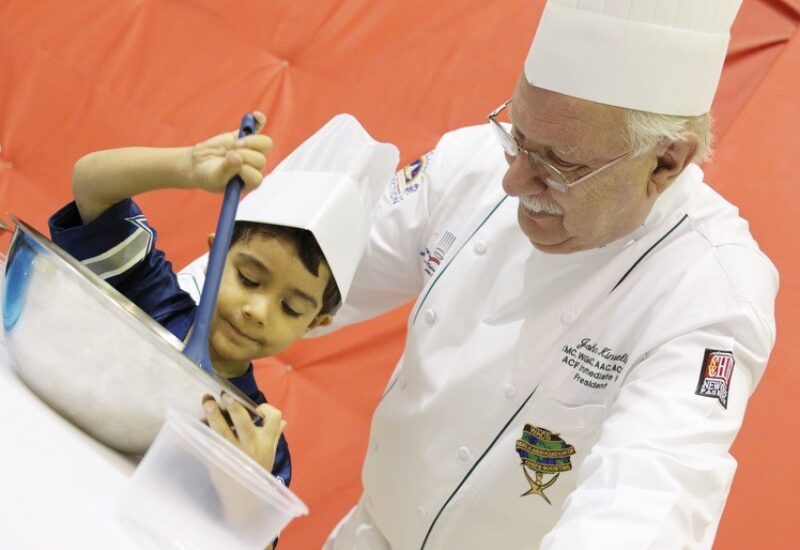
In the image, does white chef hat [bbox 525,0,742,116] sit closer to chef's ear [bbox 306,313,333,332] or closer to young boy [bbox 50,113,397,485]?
young boy [bbox 50,113,397,485]

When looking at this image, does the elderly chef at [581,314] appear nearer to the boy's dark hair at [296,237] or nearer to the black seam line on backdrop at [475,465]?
the black seam line on backdrop at [475,465]

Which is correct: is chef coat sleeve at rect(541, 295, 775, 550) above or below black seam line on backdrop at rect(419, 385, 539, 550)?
above

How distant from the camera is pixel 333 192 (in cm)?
110

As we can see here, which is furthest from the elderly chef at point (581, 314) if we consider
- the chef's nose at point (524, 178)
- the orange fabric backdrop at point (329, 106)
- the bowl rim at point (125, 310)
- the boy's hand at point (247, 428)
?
the orange fabric backdrop at point (329, 106)

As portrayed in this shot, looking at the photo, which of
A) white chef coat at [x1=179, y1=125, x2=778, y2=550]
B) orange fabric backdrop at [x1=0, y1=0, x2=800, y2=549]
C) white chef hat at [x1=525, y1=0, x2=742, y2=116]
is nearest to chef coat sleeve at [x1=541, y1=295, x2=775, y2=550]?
white chef coat at [x1=179, y1=125, x2=778, y2=550]

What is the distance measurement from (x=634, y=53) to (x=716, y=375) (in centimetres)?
34

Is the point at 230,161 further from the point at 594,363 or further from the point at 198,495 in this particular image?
the point at 594,363

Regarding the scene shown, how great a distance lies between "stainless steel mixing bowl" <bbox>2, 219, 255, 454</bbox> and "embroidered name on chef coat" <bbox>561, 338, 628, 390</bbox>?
48cm

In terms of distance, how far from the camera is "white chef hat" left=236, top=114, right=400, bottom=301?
1.10m

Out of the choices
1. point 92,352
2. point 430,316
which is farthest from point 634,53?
point 92,352

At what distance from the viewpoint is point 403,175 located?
4.47ft

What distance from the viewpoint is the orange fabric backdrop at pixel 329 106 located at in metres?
1.79

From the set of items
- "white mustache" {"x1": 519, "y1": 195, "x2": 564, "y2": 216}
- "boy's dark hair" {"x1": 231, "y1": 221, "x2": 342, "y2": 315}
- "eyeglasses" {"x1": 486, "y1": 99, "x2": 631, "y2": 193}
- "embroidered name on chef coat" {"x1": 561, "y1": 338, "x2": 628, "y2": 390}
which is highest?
"eyeglasses" {"x1": 486, "y1": 99, "x2": 631, "y2": 193}

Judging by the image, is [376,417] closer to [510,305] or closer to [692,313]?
[510,305]
